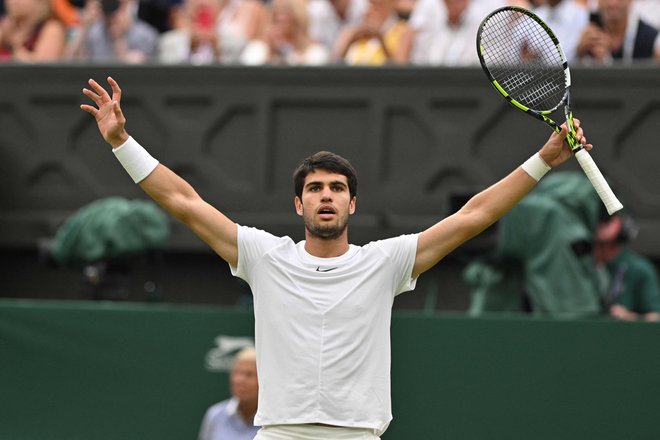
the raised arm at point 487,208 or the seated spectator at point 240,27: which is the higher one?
the seated spectator at point 240,27

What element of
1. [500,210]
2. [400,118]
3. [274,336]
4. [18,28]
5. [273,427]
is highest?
[18,28]

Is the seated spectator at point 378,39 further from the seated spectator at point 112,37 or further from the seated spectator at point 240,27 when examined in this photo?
the seated spectator at point 112,37

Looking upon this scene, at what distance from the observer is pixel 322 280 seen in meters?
5.39

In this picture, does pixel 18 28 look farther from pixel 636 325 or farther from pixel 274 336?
pixel 274 336

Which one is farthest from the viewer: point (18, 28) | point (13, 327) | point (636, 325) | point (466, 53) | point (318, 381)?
point (18, 28)

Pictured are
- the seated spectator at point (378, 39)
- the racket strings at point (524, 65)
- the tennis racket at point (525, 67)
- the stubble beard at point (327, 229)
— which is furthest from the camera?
the seated spectator at point (378, 39)

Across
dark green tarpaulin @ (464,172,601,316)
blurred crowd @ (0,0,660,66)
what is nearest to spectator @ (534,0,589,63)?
blurred crowd @ (0,0,660,66)

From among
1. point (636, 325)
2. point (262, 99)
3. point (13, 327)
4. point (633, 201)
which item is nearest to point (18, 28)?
point (262, 99)

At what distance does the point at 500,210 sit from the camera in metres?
5.50

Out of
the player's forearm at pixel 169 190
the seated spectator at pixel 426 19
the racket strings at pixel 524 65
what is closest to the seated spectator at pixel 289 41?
the seated spectator at pixel 426 19

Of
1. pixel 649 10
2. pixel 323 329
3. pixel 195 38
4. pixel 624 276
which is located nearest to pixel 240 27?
pixel 195 38

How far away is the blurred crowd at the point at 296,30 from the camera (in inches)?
415

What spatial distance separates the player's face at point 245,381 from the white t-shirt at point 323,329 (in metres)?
2.82

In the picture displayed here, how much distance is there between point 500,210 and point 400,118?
5.57 meters
